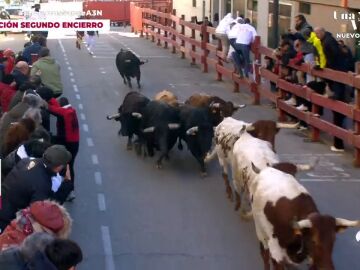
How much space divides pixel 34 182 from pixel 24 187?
0.11 m

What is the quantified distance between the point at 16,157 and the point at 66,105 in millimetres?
2962

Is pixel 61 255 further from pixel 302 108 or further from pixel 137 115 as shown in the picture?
pixel 302 108

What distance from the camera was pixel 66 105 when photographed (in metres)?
12.1

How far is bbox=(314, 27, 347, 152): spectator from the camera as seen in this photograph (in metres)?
15.4

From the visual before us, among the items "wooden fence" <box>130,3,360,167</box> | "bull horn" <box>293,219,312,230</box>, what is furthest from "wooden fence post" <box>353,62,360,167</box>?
"bull horn" <box>293,219,312,230</box>

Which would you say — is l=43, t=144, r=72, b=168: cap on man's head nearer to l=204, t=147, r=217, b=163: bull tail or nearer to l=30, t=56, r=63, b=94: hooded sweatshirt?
l=204, t=147, r=217, b=163: bull tail

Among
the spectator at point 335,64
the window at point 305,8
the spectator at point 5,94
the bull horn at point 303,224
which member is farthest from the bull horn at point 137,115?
the window at point 305,8

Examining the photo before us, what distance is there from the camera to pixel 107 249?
1019 cm

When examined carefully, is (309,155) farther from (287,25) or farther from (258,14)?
(258,14)

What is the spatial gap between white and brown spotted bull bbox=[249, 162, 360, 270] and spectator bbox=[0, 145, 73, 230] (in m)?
2.09

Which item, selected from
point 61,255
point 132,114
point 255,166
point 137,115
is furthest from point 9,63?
point 61,255

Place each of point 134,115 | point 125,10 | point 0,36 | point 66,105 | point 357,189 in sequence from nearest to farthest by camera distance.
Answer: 1. point 66,105
2. point 357,189
3. point 134,115
4. point 0,36
5. point 125,10

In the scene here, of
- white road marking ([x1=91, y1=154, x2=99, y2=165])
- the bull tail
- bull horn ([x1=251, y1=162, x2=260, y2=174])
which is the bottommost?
white road marking ([x1=91, y1=154, x2=99, y2=165])

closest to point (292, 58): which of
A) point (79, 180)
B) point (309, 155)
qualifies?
point (309, 155)
